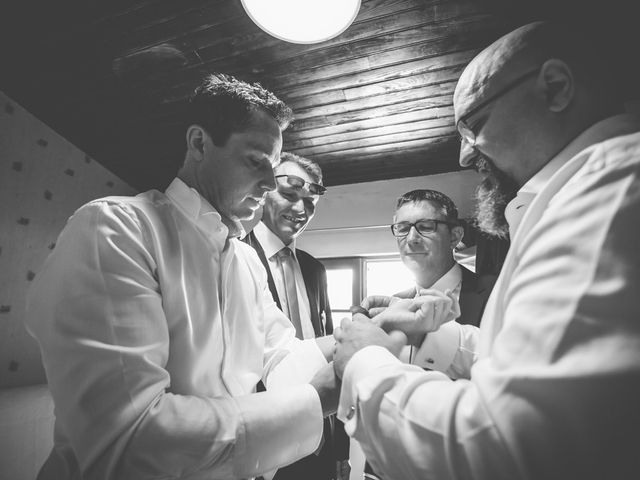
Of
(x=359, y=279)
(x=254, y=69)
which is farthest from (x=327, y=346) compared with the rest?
(x=359, y=279)

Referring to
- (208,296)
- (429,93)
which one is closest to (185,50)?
(429,93)

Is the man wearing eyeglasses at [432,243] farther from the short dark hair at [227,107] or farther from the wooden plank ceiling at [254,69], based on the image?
the short dark hair at [227,107]

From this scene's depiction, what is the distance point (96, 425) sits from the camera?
28.4 inches

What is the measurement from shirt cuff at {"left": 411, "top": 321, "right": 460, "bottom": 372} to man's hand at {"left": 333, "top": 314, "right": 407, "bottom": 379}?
294 mm

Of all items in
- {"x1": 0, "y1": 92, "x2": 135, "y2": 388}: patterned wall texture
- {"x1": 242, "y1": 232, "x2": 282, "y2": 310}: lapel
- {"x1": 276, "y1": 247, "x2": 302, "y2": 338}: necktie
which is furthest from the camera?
{"x1": 0, "y1": 92, "x2": 135, "y2": 388}: patterned wall texture

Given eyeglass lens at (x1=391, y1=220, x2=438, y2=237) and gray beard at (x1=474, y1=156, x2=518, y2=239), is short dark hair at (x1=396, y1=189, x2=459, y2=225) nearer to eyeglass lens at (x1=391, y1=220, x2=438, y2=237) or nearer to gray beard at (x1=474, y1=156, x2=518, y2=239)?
eyeglass lens at (x1=391, y1=220, x2=438, y2=237)

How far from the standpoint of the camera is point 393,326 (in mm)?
1237

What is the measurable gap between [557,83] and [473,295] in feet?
5.51

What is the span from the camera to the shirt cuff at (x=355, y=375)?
80cm

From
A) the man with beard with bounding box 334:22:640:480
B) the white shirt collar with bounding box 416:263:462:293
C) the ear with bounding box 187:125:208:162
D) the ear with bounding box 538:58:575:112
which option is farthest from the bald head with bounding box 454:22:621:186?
the white shirt collar with bounding box 416:263:462:293

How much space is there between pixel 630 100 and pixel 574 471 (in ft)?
11.3

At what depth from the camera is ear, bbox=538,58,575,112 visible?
95 cm

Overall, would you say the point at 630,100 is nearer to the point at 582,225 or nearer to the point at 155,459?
the point at 582,225

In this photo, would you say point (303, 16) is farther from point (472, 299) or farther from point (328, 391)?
point (472, 299)
